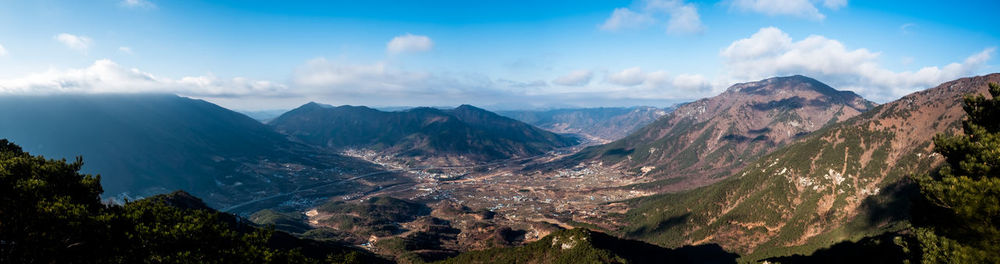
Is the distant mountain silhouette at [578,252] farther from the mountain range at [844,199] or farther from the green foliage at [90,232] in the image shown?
the green foliage at [90,232]

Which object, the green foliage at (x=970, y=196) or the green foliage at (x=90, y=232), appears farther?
the green foliage at (x=970, y=196)

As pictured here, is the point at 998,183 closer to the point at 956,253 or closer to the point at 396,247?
the point at 956,253

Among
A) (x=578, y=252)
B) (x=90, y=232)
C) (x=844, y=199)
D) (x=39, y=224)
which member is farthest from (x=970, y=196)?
(x=844, y=199)

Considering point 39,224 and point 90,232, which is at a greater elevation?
point 39,224

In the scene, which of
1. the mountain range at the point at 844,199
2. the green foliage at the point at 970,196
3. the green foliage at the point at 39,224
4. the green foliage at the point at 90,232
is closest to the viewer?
the green foliage at the point at 39,224

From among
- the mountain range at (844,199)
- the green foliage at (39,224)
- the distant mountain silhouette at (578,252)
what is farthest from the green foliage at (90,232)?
the mountain range at (844,199)

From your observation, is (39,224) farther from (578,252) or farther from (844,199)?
(844,199)

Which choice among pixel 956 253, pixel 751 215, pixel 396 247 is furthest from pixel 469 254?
pixel 751 215

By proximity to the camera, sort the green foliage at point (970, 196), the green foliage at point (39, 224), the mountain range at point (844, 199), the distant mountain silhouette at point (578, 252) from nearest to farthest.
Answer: the green foliage at point (39, 224)
the green foliage at point (970, 196)
the distant mountain silhouette at point (578, 252)
the mountain range at point (844, 199)
